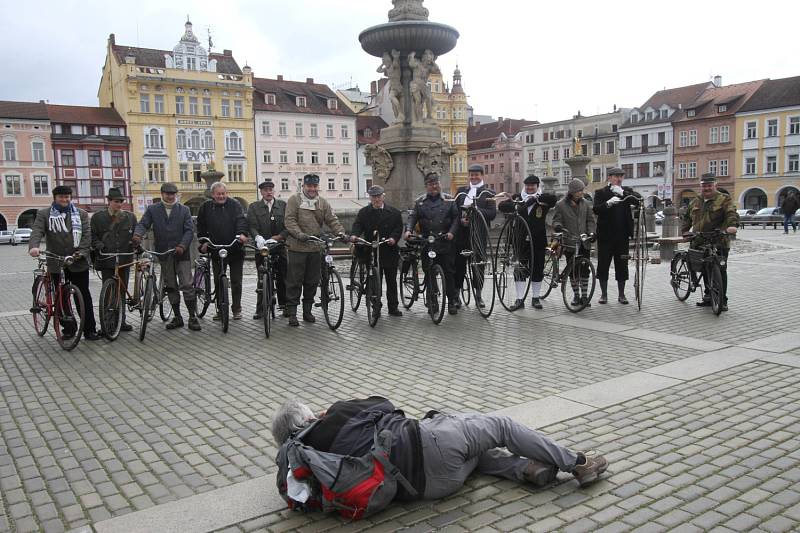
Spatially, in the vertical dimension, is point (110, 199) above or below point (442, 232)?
above

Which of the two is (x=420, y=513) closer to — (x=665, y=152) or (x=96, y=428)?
(x=96, y=428)

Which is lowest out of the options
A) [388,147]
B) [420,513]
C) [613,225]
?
[420,513]

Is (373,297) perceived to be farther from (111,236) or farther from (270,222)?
(111,236)

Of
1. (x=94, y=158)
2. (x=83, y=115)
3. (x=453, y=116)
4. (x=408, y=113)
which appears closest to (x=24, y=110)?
(x=83, y=115)

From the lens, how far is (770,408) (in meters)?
5.37

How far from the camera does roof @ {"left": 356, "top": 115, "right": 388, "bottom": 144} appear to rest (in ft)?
252

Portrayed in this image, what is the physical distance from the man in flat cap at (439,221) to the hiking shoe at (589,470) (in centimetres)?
595

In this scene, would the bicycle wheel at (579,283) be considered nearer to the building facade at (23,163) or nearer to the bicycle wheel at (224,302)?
the bicycle wheel at (224,302)

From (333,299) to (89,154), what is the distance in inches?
2361

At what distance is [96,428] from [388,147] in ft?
44.8

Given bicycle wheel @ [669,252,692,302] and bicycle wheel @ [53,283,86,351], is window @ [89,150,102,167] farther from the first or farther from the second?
bicycle wheel @ [669,252,692,302]

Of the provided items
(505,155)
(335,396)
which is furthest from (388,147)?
(505,155)

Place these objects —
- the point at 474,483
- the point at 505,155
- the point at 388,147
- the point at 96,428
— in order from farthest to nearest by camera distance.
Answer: the point at 505,155 → the point at 388,147 → the point at 96,428 → the point at 474,483

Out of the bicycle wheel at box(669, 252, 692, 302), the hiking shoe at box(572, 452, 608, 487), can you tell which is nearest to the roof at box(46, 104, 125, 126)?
the bicycle wheel at box(669, 252, 692, 302)
